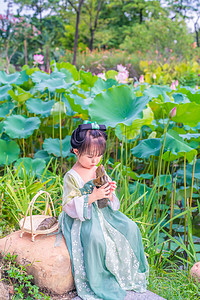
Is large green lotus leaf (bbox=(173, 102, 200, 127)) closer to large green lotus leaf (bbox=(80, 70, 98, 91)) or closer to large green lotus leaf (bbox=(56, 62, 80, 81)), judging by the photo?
large green lotus leaf (bbox=(80, 70, 98, 91))

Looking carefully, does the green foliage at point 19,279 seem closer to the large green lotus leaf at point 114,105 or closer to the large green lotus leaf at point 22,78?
the large green lotus leaf at point 114,105

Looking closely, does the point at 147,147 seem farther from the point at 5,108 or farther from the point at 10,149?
the point at 5,108

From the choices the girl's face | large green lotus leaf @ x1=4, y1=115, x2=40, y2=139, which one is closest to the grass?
the girl's face

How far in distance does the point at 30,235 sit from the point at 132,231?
1.84 ft

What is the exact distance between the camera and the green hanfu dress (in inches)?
61.9

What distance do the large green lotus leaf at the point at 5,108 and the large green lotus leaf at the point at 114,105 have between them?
1.27 metres

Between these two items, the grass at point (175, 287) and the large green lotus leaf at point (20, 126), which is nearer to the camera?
the grass at point (175, 287)

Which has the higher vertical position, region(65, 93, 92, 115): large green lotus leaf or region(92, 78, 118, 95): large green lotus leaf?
region(92, 78, 118, 95): large green lotus leaf

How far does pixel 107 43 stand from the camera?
18.8m

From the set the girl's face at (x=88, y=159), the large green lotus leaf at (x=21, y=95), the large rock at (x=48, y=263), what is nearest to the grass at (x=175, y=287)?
the large rock at (x=48, y=263)

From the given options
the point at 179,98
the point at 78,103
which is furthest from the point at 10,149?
the point at 179,98

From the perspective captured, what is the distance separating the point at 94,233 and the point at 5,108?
7.22 feet

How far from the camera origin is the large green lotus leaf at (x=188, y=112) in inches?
83.7

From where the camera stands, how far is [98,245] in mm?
1574
